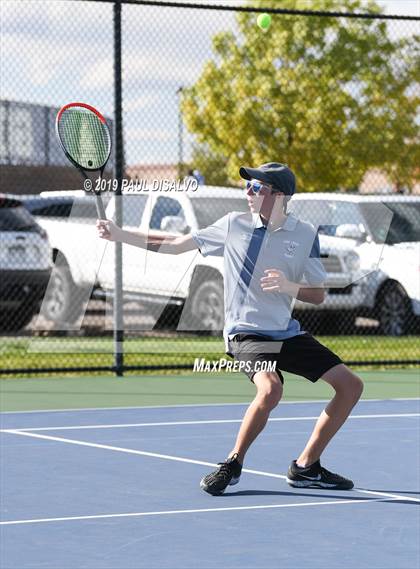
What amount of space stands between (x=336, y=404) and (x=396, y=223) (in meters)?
10.1

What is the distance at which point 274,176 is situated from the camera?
756 cm

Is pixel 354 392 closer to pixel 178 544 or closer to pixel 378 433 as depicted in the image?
pixel 178 544

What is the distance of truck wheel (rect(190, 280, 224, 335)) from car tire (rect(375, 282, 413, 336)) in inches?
103

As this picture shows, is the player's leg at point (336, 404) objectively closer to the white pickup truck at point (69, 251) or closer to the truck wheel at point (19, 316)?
the white pickup truck at point (69, 251)

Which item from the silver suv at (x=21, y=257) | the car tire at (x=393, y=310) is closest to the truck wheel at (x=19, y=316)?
the silver suv at (x=21, y=257)

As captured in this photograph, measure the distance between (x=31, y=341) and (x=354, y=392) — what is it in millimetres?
9318

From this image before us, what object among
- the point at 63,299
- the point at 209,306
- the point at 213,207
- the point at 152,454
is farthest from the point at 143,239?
the point at 63,299

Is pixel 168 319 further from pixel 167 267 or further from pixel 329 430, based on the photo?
pixel 329 430

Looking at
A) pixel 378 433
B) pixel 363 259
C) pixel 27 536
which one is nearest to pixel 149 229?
pixel 363 259

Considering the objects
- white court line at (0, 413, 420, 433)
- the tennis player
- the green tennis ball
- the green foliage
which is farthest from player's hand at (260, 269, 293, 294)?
the green foliage

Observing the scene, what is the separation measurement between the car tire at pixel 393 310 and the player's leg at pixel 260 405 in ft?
31.4

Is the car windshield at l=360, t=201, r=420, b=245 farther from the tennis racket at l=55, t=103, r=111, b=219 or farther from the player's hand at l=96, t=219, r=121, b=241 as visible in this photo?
the player's hand at l=96, t=219, r=121, b=241

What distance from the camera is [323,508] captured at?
24.7 feet

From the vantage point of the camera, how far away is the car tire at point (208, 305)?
1549 centimetres
